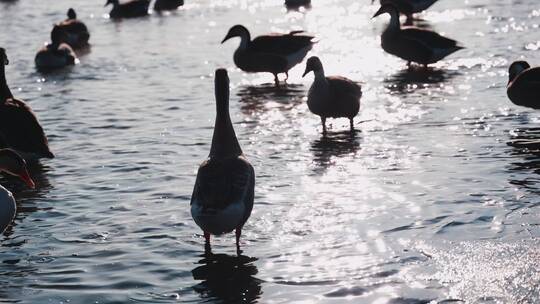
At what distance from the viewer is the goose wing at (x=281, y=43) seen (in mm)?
23828

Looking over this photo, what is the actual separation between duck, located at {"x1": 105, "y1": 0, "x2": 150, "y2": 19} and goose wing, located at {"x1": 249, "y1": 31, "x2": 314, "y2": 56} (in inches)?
625

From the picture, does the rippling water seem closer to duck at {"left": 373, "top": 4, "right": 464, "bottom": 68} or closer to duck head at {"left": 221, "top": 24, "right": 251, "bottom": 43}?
duck at {"left": 373, "top": 4, "right": 464, "bottom": 68}

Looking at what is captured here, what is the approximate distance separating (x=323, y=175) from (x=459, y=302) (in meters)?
5.51

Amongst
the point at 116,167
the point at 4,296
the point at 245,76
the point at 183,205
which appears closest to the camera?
the point at 4,296

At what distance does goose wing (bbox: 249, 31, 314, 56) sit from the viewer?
938 inches

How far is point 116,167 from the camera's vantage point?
1569cm

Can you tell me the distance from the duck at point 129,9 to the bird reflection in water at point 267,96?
16704 millimetres

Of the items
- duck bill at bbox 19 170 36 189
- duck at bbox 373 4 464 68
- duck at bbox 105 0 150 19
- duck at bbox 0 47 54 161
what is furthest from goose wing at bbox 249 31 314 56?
duck at bbox 105 0 150 19

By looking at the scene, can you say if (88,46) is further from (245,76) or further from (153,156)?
(153,156)

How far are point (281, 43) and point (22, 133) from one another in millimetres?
9315

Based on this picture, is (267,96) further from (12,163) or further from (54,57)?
(12,163)

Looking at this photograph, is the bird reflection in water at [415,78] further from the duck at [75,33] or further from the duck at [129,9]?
the duck at [129,9]

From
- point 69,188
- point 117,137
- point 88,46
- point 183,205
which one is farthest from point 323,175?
point 88,46

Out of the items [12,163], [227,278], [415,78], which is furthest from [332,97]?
[227,278]
